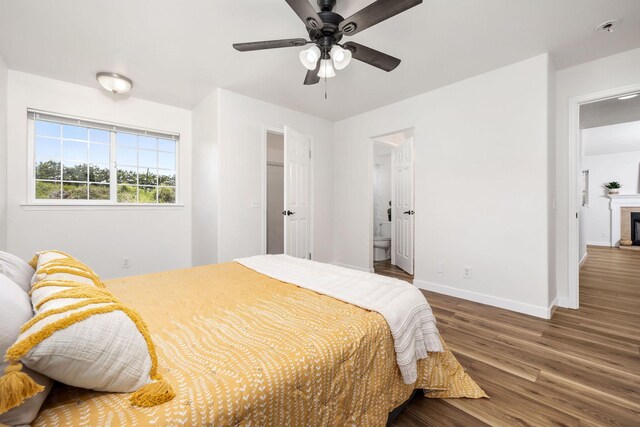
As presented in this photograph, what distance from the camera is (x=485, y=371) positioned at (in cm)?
172

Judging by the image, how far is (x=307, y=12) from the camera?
155cm

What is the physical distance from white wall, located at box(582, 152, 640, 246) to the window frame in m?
9.13

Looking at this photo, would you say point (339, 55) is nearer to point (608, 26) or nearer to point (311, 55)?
point (311, 55)

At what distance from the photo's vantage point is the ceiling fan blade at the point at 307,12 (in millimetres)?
1482

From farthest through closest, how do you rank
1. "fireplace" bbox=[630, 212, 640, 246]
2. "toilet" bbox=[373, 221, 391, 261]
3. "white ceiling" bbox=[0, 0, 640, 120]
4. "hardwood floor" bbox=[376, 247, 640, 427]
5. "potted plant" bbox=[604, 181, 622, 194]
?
"potted plant" bbox=[604, 181, 622, 194] < "fireplace" bbox=[630, 212, 640, 246] < "toilet" bbox=[373, 221, 391, 261] < "white ceiling" bbox=[0, 0, 640, 120] < "hardwood floor" bbox=[376, 247, 640, 427]

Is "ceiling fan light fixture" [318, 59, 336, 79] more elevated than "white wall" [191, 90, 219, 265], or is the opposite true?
"ceiling fan light fixture" [318, 59, 336, 79]

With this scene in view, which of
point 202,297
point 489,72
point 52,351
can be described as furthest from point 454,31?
point 52,351

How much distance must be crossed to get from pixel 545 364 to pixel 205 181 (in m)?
3.76

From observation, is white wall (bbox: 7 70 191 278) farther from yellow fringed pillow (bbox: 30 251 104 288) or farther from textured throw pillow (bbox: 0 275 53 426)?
textured throw pillow (bbox: 0 275 53 426)

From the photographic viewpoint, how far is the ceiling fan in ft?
4.94

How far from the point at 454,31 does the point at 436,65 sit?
55 cm

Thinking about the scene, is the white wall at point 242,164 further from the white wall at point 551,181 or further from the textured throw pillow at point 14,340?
the white wall at point 551,181

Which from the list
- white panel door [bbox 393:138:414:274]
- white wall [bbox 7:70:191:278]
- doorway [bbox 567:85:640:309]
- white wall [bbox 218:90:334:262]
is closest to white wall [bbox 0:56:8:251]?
white wall [bbox 7:70:191:278]

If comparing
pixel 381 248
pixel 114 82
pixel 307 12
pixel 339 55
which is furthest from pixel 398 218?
pixel 114 82
